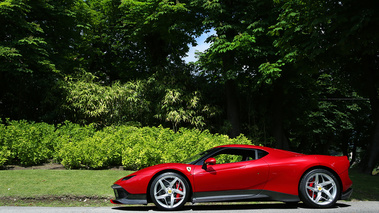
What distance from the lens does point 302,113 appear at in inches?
774

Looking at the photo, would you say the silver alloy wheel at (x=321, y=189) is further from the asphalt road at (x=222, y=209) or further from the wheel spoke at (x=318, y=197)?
the asphalt road at (x=222, y=209)

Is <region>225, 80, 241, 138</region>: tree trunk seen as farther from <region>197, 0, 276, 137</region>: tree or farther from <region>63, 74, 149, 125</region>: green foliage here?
<region>63, 74, 149, 125</region>: green foliage

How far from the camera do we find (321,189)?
20.4 feet

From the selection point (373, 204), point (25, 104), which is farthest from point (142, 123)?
point (373, 204)

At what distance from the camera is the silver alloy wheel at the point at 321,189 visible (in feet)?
20.3

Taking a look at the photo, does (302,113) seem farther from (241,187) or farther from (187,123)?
(241,187)

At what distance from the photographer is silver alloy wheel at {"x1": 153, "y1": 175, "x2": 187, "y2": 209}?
19.7ft

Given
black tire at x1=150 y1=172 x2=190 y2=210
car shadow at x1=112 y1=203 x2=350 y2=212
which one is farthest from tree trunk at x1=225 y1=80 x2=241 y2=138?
black tire at x1=150 y1=172 x2=190 y2=210

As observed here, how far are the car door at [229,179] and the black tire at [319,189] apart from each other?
80 cm

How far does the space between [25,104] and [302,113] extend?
1643cm

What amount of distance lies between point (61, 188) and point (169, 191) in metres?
3.01

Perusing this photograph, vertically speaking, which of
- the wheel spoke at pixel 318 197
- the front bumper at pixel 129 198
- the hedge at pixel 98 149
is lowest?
the wheel spoke at pixel 318 197

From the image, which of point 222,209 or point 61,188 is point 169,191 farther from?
point 61,188

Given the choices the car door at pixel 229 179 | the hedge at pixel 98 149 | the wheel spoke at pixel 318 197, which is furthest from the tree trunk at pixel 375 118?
the car door at pixel 229 179
